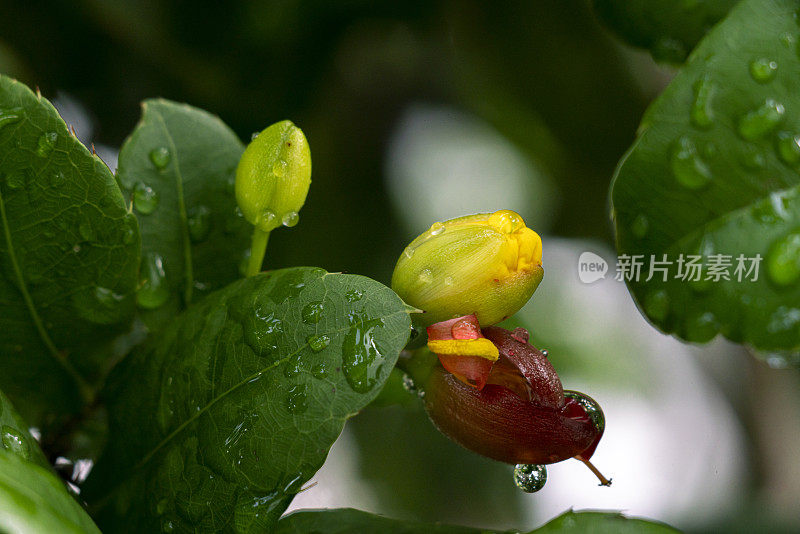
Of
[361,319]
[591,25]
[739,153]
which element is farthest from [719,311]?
[591,25]

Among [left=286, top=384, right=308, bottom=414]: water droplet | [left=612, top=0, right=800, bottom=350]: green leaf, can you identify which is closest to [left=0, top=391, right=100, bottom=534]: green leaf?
[left=286, top=384, right=308, bottom=414]: water droplet

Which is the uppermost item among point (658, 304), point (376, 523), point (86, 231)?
point (86, 231)

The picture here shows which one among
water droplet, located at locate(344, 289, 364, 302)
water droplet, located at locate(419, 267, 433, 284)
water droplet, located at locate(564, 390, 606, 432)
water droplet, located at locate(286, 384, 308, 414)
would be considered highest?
water droplet, located at locate(344, 289, 364, 302)

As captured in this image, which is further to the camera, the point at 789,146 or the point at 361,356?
the point at 789,146

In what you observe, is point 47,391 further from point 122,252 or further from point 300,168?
point 300,168

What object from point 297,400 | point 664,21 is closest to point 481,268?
point 297,400

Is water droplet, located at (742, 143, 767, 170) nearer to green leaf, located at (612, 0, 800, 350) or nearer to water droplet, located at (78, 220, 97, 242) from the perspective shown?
green leaf, located at (612, 0, 800, 350)

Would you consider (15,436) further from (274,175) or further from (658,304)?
(658,304)
